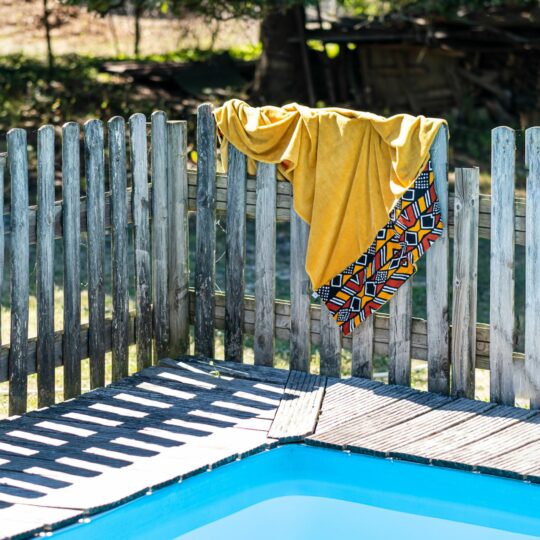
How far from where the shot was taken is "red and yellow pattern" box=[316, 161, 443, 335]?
645 cm

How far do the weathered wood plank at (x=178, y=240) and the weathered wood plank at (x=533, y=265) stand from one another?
223 centimetres

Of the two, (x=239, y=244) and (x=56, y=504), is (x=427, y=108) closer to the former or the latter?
(x=239, y=244)

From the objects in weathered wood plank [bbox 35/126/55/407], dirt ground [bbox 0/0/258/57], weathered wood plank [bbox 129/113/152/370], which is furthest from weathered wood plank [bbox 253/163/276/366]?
dirt ground [bbox 0/0/258/57]

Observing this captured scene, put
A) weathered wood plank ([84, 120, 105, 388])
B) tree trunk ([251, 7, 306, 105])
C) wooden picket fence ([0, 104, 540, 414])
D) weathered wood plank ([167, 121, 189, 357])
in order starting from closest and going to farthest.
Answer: wooden picket fence ([0, 104, 540, 414]) < weathered wood plank ([84, 120, 105, 388]) < weathered wood plank ([167, 121, 189, 357]) < tree trunk ([251, 7, 306, 105])

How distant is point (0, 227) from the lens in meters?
6.17

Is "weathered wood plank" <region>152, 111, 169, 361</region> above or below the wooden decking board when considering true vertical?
above

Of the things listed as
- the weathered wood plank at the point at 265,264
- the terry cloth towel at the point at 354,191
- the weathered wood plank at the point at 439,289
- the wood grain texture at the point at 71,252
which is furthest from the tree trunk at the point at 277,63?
the weathered wood plank at the point at 439,289

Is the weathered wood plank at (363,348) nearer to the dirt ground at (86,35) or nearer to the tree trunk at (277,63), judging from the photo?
the tree trunk at (277,63)

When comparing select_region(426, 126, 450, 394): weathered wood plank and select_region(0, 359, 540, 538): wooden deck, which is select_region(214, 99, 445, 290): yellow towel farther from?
select_region(0, 359, 540, 538): wooden deck

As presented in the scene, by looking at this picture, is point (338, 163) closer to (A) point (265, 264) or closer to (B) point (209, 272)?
(A) point (265, 264)

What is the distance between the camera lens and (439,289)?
257 inches

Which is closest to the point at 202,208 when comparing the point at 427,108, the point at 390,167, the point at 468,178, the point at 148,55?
the point at 390,167

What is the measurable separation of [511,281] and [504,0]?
9.67 meters

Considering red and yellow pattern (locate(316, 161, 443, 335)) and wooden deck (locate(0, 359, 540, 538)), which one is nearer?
wooden deck (locate(0, 359, 540, 538))
